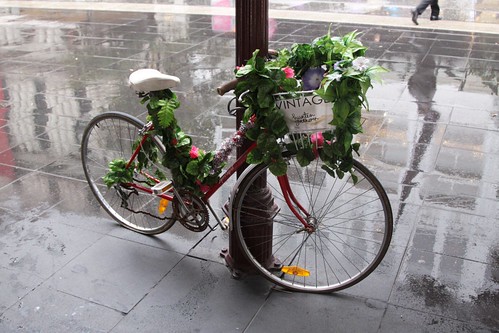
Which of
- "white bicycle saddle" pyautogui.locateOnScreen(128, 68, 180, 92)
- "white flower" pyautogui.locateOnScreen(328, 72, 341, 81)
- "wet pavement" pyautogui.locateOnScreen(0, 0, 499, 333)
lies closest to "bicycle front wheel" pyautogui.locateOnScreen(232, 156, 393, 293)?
"wet pavement" pyautogui.locateOnScreen(0, 0, 499, 333)

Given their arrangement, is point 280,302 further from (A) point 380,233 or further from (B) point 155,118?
(B) point 155,118

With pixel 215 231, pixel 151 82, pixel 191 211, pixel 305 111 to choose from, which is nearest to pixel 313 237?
pixel 215 231

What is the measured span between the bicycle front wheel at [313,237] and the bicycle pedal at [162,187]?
0.53 meters

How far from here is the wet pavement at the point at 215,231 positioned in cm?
341

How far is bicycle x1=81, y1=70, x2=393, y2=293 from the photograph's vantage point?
3533 mm

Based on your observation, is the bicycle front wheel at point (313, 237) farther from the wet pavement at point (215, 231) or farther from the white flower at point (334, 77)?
the white flower at point (334, 77)

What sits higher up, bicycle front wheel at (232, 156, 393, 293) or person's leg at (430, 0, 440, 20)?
person's leg at (430, 0, 440, 20)

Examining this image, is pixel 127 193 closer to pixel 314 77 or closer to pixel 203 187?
pixel 203 187

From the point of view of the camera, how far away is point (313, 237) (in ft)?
13.5

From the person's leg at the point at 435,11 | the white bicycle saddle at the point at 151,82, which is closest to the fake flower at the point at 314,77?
the white bicycle saddle at the point at 151,82

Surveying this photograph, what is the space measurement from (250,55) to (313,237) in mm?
1462

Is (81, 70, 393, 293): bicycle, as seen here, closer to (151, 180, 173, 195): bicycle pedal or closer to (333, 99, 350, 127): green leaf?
(151, 180, 173, 195): bicycle pedal

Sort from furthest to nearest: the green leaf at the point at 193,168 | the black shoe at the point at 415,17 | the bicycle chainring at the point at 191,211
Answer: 1. the black shoe at the point at 415,17
2. the bicycle chainring at the point at 191,211
3. the green leaf at the point at 193,168

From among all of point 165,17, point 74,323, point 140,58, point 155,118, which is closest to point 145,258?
point 74,323
